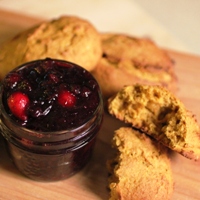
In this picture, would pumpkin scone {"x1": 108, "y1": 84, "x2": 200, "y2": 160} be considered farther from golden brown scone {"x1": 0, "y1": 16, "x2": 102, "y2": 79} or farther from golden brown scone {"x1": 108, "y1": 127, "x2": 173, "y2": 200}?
golden brown scone {"x1": 0, "y1": 16, "x2": 102, "y2": 79}

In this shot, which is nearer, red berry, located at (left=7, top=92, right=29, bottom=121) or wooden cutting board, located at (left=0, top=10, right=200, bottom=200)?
red berry, located at (left=7, top=92, right=29, bottom=121)

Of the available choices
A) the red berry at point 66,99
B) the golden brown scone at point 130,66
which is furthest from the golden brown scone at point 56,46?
the red berry at point 66,99

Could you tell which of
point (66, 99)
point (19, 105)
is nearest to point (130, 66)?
point (66, 99)

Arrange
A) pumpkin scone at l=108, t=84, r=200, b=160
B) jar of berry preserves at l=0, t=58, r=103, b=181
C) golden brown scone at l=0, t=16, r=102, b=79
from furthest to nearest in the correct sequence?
golden brown scone at l=0, t=16, r=102, b=79, pumpkin scone at l=108, t=84, r=200, b=160, jar of berry preserves at l=0, t=58, r=103, b=181

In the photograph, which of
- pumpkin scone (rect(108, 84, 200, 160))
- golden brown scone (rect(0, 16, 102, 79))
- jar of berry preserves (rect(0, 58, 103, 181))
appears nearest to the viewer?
jar of berry preserves (rect(0, 58, 103, 181))

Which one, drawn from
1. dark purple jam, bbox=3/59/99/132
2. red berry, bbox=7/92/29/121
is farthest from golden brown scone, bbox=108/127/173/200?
red berry, bbox=7/92/29/121

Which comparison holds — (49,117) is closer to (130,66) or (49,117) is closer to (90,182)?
(90,182)

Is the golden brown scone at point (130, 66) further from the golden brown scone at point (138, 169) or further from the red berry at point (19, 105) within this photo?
the red berry at point (19, 105)
